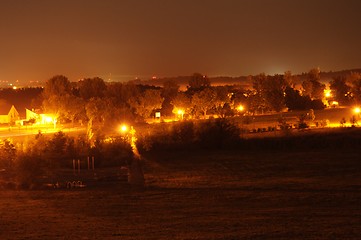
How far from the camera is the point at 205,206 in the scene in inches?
727

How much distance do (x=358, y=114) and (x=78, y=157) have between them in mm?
33043

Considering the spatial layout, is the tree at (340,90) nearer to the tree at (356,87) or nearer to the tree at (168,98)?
the tree at (356,87)

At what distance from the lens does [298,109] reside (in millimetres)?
70375

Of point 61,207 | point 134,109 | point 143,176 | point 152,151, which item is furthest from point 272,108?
point 61,207

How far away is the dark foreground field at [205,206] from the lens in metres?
14.8

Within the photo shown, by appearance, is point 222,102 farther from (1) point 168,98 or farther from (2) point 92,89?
(2) point 92,89

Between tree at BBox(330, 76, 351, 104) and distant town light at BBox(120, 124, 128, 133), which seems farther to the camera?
tree at BBox(330, 76, 351, 104)

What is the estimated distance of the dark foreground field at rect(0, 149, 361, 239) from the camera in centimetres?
1483

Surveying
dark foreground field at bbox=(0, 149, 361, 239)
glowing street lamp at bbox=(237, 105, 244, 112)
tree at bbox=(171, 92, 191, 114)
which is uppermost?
tree at bbox=(171, 92, 191, 114)

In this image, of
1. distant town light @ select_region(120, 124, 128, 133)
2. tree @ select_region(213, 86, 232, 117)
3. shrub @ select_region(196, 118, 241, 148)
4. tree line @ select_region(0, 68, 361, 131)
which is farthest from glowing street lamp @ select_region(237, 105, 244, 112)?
shrub @ select_region(196, 118, 241, 148)

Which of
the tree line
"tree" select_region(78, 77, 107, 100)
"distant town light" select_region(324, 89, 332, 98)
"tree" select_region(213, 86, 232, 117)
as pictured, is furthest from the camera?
"distant town light" select_region(324, 89, 332, 98)

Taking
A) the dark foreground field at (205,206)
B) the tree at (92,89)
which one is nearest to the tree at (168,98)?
Result: the tree at (92,89)

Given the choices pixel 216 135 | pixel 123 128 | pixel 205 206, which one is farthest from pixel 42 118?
pixel 205 206

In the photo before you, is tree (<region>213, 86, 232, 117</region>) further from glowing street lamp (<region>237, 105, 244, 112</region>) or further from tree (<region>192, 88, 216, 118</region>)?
glowing street lamp (<region>237, 105, 244, 112</region>)
